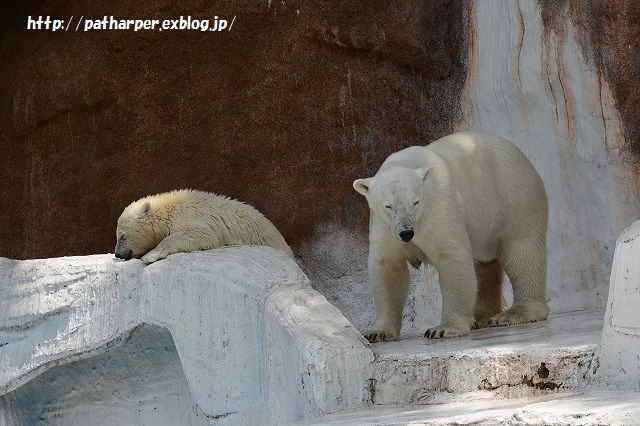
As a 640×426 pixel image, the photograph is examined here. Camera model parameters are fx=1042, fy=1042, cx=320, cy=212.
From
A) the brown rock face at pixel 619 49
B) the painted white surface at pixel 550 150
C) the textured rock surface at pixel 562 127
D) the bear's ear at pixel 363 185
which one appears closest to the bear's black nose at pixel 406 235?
the bear's ear at pixel 363 185

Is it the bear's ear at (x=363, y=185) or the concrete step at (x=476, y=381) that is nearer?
the concrete step at (x=476, y=381)

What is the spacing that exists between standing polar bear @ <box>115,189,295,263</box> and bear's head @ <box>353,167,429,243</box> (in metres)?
1.04

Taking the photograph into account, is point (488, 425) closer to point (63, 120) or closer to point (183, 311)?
point (183, 311)

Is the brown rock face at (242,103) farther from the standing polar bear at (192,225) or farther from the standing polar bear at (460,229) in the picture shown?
the standing polar bear at (460,229)

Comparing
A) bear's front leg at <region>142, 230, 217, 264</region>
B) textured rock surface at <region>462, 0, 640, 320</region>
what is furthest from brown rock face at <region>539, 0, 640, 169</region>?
bear's front leg at <region>142, 230, 217, 264</region>

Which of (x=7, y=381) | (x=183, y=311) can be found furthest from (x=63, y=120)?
(x=183, y=311)

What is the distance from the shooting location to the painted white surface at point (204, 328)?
396cm

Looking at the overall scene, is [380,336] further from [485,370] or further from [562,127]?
[562,127]

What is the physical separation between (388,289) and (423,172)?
65 cm

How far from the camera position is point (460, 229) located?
5.32 meters

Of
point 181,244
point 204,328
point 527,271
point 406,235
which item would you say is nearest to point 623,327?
point 406,235

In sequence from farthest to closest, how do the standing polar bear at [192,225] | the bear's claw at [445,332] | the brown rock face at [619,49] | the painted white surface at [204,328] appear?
the brown rock face at [619,49], the standing polar bear at [192,225], the bear's claw at [445,332], the painted white surface at [204,328]

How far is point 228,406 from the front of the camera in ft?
16.0

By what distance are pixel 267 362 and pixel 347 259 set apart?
340cm
